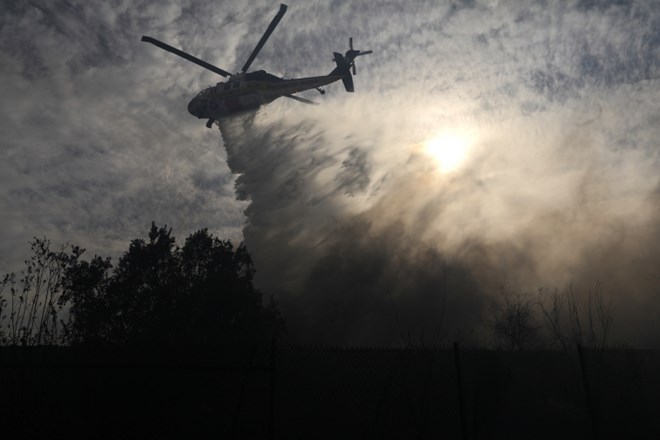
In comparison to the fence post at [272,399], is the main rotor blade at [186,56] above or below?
above

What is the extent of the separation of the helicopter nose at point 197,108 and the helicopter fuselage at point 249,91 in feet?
0.61

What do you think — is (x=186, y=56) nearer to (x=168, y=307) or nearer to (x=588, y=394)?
(x=168, y=307)

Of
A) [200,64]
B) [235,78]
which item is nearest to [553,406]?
[235,78]

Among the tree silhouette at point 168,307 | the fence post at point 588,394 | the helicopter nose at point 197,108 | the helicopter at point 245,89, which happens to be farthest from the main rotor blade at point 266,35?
the fence post at point 588,394

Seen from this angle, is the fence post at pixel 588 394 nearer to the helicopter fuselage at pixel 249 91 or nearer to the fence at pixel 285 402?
the fence at pixel 285 402

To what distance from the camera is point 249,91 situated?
134 ft

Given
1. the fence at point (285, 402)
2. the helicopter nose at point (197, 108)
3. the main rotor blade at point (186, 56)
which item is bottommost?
the fence at point (285, 402)

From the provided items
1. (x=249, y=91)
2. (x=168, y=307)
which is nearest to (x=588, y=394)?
(x=168, y=307)

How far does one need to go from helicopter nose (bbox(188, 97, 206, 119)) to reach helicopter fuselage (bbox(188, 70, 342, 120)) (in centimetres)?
19

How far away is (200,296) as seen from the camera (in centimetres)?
3319

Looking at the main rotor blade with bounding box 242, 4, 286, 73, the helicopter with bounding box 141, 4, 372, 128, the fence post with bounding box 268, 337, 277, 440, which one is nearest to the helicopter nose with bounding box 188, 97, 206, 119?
the helicopter with bounding box 141, 4, 372, 128

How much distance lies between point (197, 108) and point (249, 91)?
6.07 metres

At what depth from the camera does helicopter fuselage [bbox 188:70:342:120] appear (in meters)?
40.8

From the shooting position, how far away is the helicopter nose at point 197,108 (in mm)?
42625
